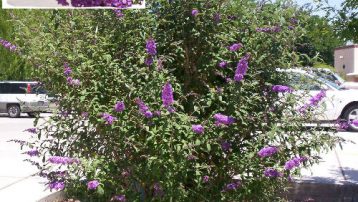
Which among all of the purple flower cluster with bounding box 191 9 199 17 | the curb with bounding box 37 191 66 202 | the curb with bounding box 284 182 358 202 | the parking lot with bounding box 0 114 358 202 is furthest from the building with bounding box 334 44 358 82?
the purple flower cluster with bounding box 191 9 199 17

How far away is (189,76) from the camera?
4.42 metres

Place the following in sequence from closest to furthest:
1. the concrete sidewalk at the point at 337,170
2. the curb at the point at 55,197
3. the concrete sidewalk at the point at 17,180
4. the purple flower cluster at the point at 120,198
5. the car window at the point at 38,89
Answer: the purple flower cluster at the point at 120,198
the car window at the point at 38,89
the curb at the point at 55,197
the concrete sidewalk at the point at 17,180
the concrete sidewalk at the point at 337,170

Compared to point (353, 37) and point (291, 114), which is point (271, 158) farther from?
point (353, 37)

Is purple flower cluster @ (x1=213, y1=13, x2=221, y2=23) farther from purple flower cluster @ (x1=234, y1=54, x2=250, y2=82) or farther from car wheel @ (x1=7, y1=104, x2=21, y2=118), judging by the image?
car wheel @ (x1=7, y1=104, x2=21, y2=118)

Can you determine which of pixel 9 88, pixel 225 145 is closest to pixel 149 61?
pixel 225 145

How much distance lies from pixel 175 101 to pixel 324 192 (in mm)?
3959

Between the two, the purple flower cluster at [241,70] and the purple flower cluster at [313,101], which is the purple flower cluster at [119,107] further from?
the purple flower cluster at [313,101]

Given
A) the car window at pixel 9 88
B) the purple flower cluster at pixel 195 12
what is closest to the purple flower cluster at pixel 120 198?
the purple flower cluster at pixel 195 12

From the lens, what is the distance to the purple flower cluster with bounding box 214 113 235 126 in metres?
3.90

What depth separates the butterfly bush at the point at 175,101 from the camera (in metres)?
3.91

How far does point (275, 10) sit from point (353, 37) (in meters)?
2.21

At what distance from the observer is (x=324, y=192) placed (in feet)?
23.3

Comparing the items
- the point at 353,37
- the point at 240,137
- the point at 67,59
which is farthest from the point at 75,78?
the point at 353,37

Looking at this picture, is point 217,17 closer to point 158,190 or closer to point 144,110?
point 144,110
